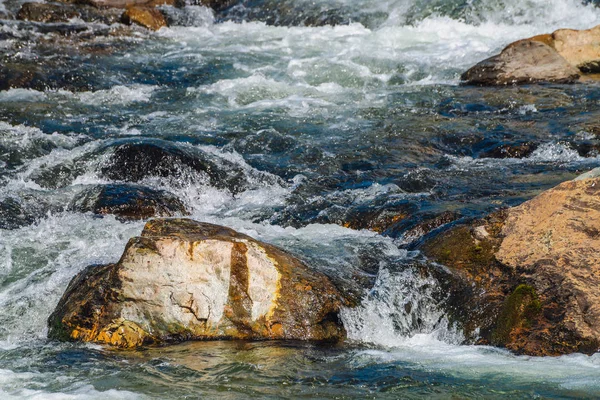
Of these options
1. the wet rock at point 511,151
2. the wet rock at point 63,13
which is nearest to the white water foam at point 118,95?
the wet rock at point 511,151

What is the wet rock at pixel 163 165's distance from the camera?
7395 mm

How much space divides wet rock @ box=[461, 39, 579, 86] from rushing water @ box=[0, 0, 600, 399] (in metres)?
0.36

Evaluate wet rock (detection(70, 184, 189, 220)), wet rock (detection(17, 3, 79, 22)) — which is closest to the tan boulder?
wet rock (detection(70, 184, 189, 220))

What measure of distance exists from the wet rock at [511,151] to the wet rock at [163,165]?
109 inches

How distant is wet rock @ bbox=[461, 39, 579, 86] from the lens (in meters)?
10.8

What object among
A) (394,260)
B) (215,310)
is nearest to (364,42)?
(394,260)

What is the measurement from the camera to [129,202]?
6.65 meters

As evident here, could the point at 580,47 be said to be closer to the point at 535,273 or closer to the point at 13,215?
the point at 535,273

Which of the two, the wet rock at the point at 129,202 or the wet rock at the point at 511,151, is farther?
the wet rock at the point at 511,151

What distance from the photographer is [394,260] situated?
5.38m

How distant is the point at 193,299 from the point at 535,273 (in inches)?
82.2

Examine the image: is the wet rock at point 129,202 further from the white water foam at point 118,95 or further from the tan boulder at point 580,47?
the tan boulder at point 580,47

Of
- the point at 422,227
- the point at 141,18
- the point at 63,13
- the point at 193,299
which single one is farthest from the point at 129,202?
the point at 63,13

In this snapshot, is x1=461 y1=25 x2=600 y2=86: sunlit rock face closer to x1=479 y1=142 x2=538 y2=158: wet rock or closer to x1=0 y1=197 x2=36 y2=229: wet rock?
x1=479 y1=142 x2=538 y2=158: wet rock
